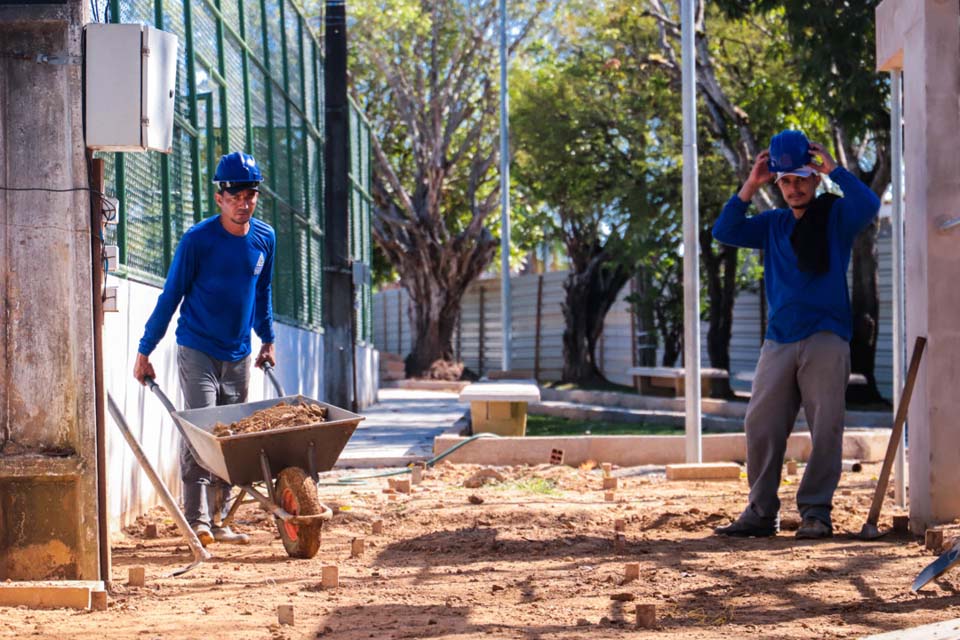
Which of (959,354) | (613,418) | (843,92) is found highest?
(843,92)

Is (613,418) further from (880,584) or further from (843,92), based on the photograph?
(880,584)

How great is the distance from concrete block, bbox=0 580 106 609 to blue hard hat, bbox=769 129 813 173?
3960 millimetres

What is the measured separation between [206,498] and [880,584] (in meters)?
3.56

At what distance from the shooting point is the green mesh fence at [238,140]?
8898 millimetres

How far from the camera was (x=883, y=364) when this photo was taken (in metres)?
26.5

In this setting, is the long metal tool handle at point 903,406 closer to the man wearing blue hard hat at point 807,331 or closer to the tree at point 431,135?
the man wearing blue hard hat at point 807,331

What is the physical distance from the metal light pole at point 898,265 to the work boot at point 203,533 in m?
3.68

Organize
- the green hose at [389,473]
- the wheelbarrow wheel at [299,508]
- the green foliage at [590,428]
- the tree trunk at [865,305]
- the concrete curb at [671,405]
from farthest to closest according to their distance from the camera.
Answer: the tree trunk at [865,305], the concrete curb at [671,405], the green foliage at [590,428], the green hose at [389,473], the wheelbarrow wheel at [299,508]

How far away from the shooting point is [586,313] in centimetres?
3130

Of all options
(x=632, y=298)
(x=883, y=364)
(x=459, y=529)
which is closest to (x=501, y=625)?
(x=459, y=529)

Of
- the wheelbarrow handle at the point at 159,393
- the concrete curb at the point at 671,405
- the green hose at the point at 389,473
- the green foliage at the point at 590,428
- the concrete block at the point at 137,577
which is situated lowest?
the green foliage at the point at 590,428

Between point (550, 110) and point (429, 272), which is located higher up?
point (550, 110)

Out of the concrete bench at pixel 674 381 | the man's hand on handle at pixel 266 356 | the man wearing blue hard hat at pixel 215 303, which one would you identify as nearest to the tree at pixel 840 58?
the concrete bench at pixel 674 381

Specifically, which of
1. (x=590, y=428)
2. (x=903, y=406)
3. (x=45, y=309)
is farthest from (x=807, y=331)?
(x=590, y=428)
